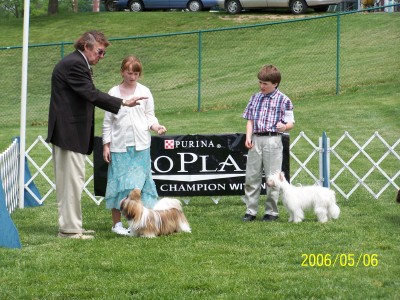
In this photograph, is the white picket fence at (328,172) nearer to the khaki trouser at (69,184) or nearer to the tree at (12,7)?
the khaki trouser at (69,184)

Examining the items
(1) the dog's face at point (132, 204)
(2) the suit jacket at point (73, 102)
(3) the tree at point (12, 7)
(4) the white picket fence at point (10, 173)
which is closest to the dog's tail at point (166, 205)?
(1) the dog's face at point (132, 204)

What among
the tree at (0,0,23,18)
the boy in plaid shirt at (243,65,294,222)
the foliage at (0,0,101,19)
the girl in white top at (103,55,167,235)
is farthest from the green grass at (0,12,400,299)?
the foliage at (0,0,101,19)

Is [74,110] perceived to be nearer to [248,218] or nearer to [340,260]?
[248,218]

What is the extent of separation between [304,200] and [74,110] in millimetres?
2484

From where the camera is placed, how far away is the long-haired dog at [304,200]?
923 cm

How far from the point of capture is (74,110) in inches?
332

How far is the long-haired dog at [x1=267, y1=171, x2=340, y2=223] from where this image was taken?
9234 mm

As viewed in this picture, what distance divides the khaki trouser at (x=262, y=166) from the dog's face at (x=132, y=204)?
1.46 m

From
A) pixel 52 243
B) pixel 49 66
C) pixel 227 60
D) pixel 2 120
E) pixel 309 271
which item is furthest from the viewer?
pixel 227 60

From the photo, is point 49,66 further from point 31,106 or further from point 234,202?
point 234,202

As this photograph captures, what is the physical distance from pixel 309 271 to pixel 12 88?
18.9 m

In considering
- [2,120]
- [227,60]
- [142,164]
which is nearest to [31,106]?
[2,120]

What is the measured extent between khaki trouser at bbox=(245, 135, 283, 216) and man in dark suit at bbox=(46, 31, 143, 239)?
158 cm

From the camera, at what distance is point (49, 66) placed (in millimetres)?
24688
